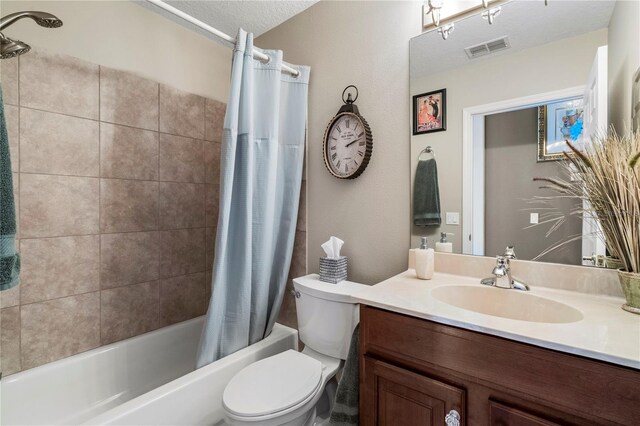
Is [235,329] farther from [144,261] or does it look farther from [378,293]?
[378,293]

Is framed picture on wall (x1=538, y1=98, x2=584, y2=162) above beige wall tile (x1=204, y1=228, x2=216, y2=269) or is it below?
above

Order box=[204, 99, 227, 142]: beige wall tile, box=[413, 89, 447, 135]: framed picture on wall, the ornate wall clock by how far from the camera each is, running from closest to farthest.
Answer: box=[413, 89, 447, 135]: framed picture on wall, the ornate wall clock, box=[204, 99, 227, 142]: beige wall tile

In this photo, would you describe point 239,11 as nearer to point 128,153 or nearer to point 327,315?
point 128,153

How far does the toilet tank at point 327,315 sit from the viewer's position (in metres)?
1.43

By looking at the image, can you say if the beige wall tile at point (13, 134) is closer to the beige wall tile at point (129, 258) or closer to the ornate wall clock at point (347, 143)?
the beige wall tile at point (129, 258)

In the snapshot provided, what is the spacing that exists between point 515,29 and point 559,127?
1.47 ft

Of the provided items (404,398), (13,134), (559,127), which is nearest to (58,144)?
(13,134)

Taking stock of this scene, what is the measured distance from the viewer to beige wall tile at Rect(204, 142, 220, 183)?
7.03 ft

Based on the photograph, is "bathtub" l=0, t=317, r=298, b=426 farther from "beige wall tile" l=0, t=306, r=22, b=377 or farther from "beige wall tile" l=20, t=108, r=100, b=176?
"beige wall tile" l=20, t=108, r=100, b=176

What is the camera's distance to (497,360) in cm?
78

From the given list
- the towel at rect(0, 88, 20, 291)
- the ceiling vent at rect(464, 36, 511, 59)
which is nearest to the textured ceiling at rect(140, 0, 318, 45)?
the ceiling vent at rect(464, 36, 511, 59)

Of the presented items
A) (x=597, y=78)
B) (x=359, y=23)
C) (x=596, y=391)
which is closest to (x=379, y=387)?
(x=596, y=391)

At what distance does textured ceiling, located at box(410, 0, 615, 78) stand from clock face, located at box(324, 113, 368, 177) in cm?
39

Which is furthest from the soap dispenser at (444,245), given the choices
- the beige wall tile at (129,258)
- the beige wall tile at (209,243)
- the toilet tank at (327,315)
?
the beige wall tile at (129,258)
